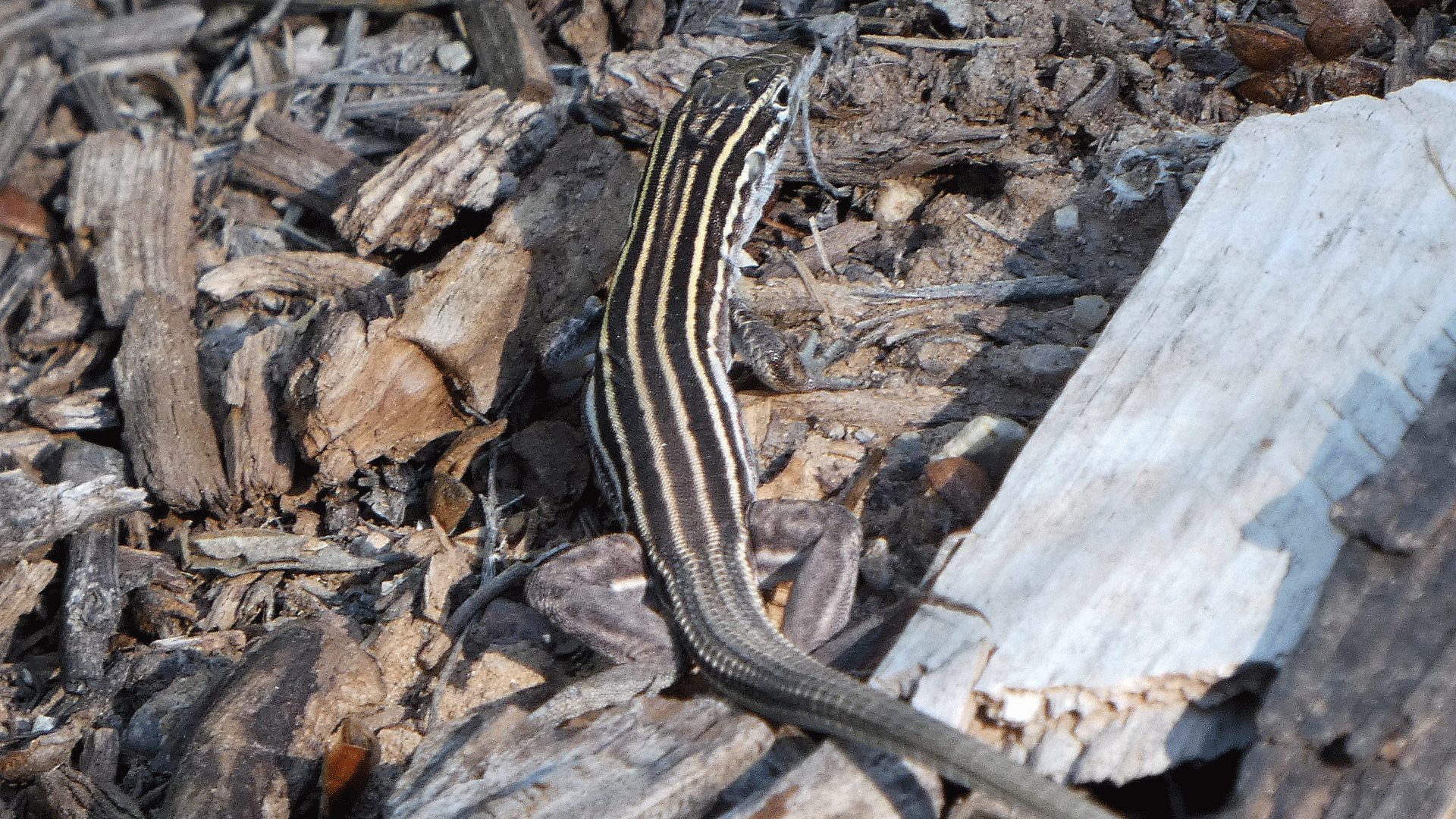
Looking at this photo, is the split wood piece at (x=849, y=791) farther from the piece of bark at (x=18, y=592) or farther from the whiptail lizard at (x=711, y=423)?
the piece of bark at (x=18, y=592)

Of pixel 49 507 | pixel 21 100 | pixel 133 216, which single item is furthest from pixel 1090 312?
pixel 21 100

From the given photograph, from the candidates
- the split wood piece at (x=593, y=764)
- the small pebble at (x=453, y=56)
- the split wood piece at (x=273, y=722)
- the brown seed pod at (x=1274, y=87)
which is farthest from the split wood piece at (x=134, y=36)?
the brown seed pod at (x=1274, y=87)

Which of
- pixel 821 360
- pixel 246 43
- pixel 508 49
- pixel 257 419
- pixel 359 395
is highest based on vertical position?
pixel 246 43

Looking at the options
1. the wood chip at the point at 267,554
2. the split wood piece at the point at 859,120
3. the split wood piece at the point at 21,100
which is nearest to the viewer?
the wood chip at the point at 267,554

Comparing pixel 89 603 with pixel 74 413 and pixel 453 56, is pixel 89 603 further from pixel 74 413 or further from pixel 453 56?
pixel 453 56

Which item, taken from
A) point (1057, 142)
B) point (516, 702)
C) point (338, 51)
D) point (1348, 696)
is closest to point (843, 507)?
point (516, 702)

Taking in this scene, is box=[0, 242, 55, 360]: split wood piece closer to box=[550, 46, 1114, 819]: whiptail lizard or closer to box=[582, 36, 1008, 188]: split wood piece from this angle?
box=[582, 36, 1008, 188]: split wood piece
